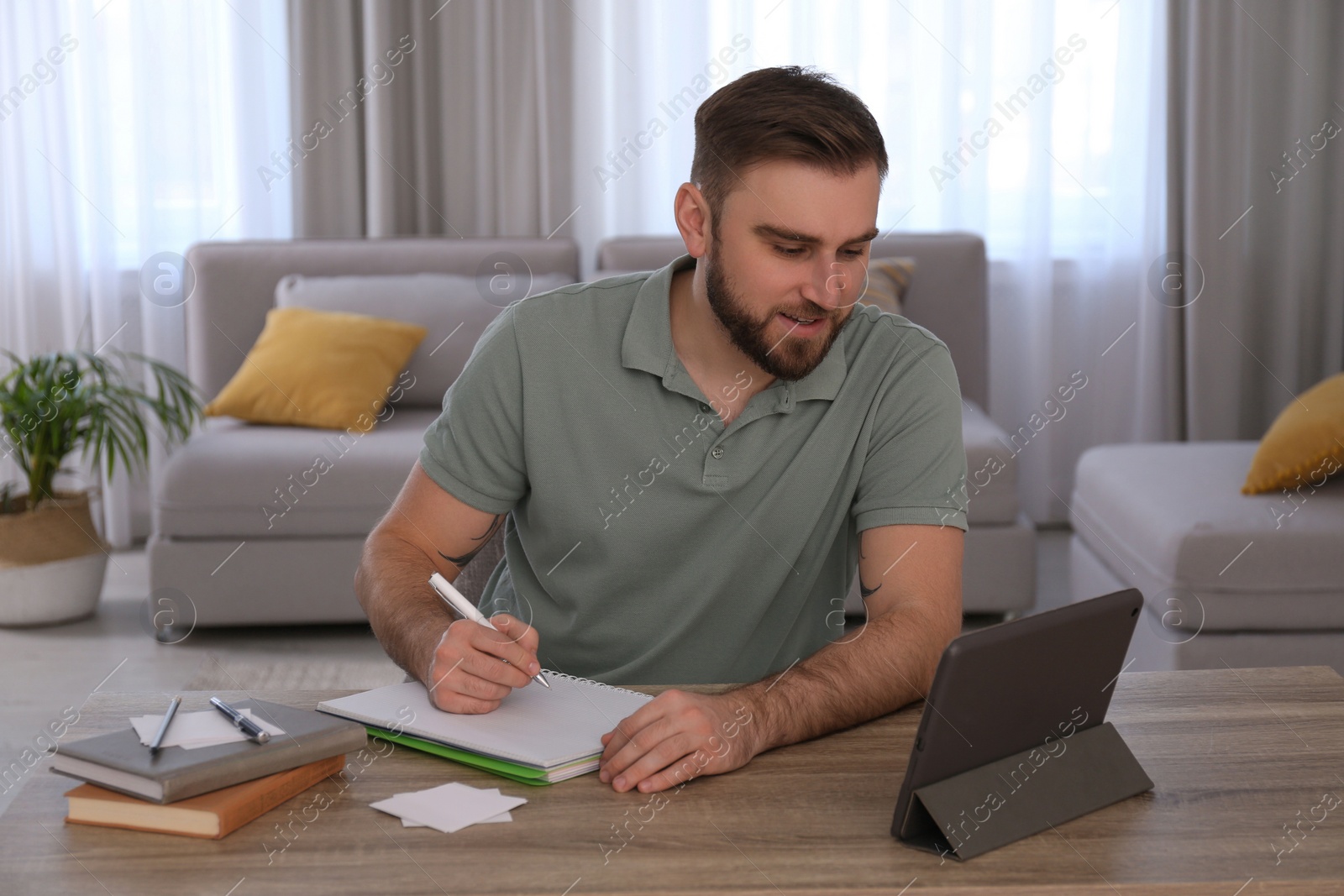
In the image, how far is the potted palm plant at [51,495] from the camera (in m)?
2.95

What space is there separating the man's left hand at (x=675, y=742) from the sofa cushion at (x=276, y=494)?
198cm

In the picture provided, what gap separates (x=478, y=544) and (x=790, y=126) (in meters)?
0.56

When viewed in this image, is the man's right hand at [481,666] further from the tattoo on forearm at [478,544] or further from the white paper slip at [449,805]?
the tattoo on forearm at [478,544]

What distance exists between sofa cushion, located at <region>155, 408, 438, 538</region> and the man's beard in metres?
1.64

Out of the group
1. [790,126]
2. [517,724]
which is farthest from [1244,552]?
[517,724]

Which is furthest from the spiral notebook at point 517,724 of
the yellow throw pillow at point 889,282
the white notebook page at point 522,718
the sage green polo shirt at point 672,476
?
the yellow throw pillow at point 889,282

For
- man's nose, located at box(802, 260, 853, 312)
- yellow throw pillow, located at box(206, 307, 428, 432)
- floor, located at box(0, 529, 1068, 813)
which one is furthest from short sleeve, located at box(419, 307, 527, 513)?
yellow throw pillow, located at box(206, 307, 428, 432)

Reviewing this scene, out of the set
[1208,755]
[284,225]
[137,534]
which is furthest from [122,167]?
[1208,755]

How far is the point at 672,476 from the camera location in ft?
4.45

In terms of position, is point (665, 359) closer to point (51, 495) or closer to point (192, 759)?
point (192, 759)

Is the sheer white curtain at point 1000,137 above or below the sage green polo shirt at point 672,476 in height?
above

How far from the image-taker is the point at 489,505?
1397mm

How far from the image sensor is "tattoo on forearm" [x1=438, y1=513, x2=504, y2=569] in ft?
4.61

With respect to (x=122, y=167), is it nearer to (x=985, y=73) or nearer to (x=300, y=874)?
(x=985, y=73)
